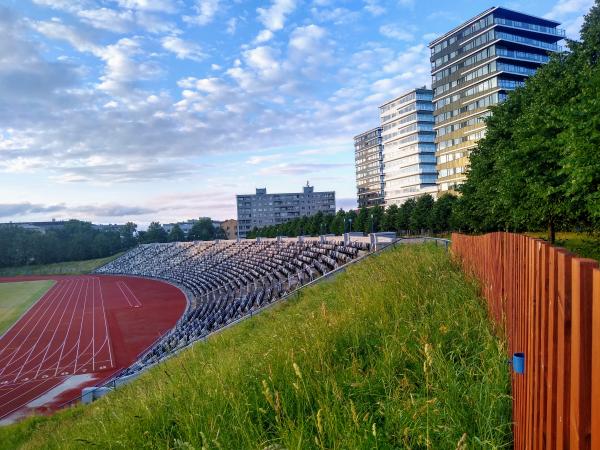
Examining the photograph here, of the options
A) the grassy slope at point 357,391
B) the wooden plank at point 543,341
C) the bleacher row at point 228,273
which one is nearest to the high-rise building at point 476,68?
the bleacher row at point 228,273

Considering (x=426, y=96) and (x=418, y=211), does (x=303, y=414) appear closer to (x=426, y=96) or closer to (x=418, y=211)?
(x=418, y=211)

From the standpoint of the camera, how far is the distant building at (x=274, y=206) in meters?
165

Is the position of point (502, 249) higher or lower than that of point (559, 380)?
higher

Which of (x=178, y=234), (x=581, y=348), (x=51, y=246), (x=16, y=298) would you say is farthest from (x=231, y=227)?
(x=581, y=348)

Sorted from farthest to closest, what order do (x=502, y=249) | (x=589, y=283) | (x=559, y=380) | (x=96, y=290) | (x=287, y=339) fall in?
(x=96, y=290) → (x=287, y=339) → (x=502, y=249) → (x=559, y=380) → (x=589, y=283)

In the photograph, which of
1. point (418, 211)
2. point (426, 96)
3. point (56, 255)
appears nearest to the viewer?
point (418, 211)

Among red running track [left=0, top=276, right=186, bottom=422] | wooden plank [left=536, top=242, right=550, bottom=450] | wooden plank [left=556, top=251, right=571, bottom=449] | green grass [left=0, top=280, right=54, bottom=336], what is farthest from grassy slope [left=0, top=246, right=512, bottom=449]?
green grass [left=0, top=280, right=54, bottom=336]

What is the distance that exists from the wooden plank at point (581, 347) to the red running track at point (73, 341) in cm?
2214

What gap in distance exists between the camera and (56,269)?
318 ft

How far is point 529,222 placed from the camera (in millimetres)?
20266

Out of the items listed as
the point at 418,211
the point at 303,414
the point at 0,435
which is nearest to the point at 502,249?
the point at 303,414

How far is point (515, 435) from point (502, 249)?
203 cm

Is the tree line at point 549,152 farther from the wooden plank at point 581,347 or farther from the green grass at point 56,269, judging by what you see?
the green grass at point 56,269

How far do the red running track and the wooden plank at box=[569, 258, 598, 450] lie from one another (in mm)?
22140
